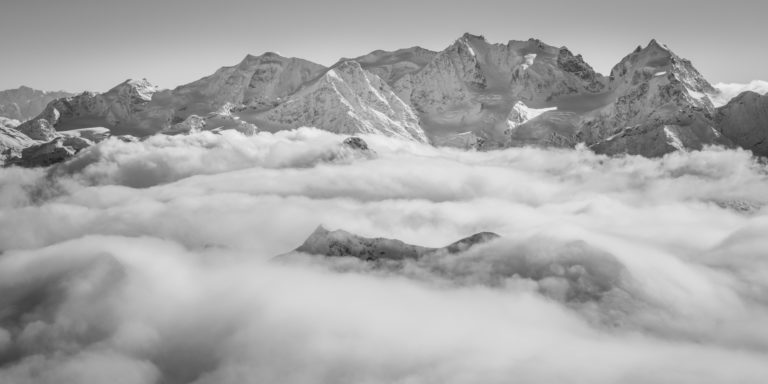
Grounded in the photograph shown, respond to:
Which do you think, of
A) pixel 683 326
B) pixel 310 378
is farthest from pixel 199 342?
pixel 683 326

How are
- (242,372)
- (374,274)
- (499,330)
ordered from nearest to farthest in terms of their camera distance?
(242,372) < (499,330) < (374,274)

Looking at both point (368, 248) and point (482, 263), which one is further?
point (482, 263)

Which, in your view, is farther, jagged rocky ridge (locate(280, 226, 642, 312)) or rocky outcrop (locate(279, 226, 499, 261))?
rocky outcrop (locate(279, 226, 499, 261))

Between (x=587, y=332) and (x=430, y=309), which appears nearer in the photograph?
(x=587, y=332)

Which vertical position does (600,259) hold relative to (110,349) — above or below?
above

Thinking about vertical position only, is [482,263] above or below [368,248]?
below

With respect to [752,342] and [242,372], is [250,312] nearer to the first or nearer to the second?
[242,372]

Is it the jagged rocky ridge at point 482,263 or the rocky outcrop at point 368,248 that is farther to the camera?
the rocky outcrop at point 368,248

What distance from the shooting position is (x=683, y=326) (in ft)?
555

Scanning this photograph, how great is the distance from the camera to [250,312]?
652 feet

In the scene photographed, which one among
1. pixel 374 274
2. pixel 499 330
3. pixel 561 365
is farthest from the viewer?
pixel 374 274

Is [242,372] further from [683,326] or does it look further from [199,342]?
[683,326]

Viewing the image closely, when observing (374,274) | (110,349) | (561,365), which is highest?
(374,274)

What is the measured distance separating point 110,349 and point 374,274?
83498 mm
